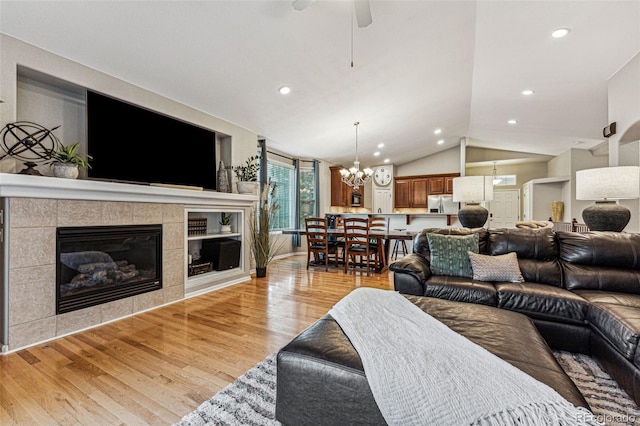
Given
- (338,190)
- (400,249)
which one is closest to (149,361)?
(400,249)

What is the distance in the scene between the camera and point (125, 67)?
2.80 metres

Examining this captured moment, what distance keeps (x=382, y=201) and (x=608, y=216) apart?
20.2 ft

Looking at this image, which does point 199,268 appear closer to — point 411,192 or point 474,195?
point 474,195

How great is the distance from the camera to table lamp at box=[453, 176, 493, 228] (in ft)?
11.1

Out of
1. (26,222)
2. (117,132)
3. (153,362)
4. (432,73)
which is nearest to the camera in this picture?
(153,362)

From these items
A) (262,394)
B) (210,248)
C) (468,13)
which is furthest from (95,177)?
(468,13)

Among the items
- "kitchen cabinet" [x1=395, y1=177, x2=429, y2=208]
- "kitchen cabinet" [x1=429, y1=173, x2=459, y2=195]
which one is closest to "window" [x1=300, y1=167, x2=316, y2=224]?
"kitchen cabinet" [x1=395, y1=177, x2=429, y2=208]

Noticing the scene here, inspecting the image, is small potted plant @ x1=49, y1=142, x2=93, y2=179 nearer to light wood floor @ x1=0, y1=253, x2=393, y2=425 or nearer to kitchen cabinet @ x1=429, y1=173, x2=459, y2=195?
light wood floor @ x1=0, y1=253, x2=393, y2=425

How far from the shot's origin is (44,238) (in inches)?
93.0

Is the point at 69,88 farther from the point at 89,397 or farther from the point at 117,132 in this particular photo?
the point at 89,397

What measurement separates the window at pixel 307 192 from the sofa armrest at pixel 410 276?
4.76m

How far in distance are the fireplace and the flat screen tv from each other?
589mm

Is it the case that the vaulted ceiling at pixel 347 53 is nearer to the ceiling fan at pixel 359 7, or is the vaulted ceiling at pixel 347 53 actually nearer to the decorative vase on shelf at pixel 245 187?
the ceiling fan at pixel 359 7

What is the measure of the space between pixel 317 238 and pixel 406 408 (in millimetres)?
4355
